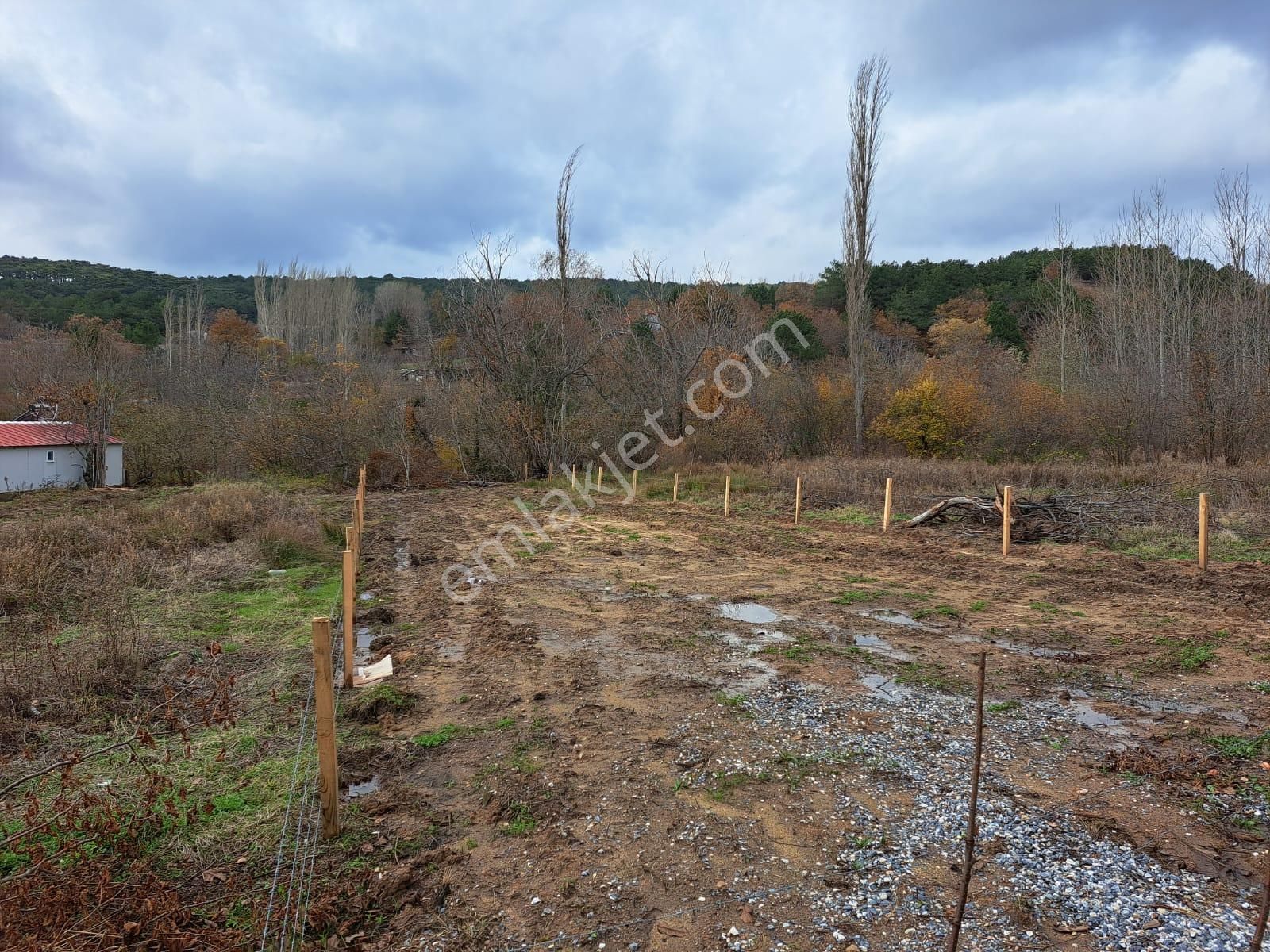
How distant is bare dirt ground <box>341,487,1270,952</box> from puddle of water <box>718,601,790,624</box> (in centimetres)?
9

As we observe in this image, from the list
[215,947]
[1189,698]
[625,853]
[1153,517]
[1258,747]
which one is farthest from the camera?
[1153,517]

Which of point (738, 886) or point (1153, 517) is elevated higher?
point (1153, 517)

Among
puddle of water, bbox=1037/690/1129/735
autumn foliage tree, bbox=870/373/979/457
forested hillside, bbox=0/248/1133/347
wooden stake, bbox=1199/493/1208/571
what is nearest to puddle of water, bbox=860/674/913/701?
puddle of water, bbox=1037/690/1129/735

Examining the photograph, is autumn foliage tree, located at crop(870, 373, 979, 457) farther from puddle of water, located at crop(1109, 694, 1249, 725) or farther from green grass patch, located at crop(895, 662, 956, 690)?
puddle of water, located at crop(1109, 694, 1249, 725)

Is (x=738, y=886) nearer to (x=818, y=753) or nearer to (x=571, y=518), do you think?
(x=818, y=753)

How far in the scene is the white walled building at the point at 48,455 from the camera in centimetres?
2616

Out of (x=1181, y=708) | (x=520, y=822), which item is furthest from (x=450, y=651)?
(x=1181, y=708)

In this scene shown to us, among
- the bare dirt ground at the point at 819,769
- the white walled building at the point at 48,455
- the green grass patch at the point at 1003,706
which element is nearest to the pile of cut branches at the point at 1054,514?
the bare dirt ground at the point at 819,769

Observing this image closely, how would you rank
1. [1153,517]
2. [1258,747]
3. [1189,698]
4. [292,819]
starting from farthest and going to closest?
[1153,517] → [1189,698] → [1258,747] → [292,819]

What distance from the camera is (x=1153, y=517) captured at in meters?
15.0

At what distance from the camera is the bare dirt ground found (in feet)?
12.0

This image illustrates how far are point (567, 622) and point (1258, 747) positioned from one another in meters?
6.99

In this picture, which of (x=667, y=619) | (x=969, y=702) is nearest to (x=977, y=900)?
(x=969, y=702)

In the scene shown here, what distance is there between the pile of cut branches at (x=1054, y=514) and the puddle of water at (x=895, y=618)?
5921 mm
